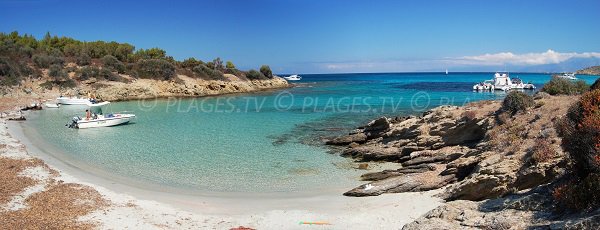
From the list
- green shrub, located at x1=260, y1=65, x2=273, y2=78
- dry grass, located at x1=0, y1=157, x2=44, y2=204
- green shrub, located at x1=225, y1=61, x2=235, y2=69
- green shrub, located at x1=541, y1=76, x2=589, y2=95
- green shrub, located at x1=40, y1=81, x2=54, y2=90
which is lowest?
dry grass, located at x1=0, y1=157, x2=44, y2=204

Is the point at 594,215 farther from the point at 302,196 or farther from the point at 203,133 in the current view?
the point at 203,133

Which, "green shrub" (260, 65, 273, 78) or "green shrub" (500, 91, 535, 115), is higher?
"green shrub" (260, 65, 273, 78)

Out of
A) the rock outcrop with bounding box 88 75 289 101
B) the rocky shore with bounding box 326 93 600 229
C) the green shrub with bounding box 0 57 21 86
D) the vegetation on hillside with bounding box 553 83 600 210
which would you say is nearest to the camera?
the vegetation on hillside with bounding box 553 83 600 210

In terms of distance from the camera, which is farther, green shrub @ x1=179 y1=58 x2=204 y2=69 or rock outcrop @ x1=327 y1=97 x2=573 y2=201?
green shrub @ x1=179 y1=58 x2=204 y2=69

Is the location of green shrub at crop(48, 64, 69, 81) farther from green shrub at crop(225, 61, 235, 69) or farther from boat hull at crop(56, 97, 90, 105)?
green shrub at crop(225, 61, 235, 69)

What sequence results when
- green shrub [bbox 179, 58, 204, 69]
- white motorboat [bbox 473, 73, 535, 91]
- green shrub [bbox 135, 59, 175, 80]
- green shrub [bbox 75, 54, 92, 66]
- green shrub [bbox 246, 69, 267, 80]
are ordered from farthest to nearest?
green shrub [bbox 246, 69, 267, 80] → green shrub [bbox 179, 58, 204, 69] → white motorboat [bbox 473, 73, 535, 91] → green shrub [bbox 135, 59, 175, 80] → green shrub [bbox 75, 54, 92, 66]

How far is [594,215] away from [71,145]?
89.3ft

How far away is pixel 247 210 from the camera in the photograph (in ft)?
47.9

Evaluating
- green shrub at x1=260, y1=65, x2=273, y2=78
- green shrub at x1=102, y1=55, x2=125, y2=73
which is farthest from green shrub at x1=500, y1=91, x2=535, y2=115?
green shrub at x1=260, y1=65, x2=273, y2=78

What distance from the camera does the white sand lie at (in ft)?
41.9

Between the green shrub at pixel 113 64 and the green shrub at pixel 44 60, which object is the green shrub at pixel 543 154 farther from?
the green shrub at pixel 44 60

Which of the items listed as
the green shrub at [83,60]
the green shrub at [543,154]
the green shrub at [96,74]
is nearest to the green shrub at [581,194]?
the green shrub at [543,154]

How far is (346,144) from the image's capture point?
84.4ft

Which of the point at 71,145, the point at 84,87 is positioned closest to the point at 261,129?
the point at 71,145
